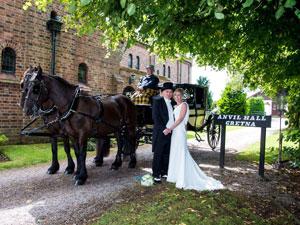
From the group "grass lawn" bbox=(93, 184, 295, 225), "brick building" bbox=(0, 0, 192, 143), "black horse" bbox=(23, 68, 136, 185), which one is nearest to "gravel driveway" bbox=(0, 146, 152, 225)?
"grass lawn" bbox=(93, 184, 295, 225)

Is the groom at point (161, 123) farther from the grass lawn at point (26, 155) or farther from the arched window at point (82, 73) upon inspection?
the arched window at point (82, 73)

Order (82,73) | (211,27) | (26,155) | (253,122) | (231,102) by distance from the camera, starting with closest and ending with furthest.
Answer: (211,27) < (253,122) < (26,155) < (82,73) < (231,102)

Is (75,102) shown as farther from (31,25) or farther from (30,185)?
(31,25)

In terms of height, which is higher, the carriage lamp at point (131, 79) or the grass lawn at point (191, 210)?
the carriage lamp at point (131, 79)

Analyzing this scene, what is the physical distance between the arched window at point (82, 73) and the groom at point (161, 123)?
11.0 meters

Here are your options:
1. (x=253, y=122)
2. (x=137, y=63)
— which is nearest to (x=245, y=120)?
(x=253, y=122)

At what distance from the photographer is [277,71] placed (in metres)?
11.9

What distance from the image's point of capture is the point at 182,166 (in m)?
7.78

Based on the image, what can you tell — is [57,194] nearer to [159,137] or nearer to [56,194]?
[56,194]

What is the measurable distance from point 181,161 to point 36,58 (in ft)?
31.9

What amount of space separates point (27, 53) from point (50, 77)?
23.6 feet

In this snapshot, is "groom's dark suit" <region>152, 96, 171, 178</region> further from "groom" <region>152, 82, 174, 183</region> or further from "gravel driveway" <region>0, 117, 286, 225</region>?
"gravel driveway" <region>0, 117, 286, 225</region>

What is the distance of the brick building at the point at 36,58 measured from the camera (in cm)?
1385

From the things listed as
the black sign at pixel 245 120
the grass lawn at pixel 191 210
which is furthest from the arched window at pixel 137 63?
the grass lawn at pixel 191 210
